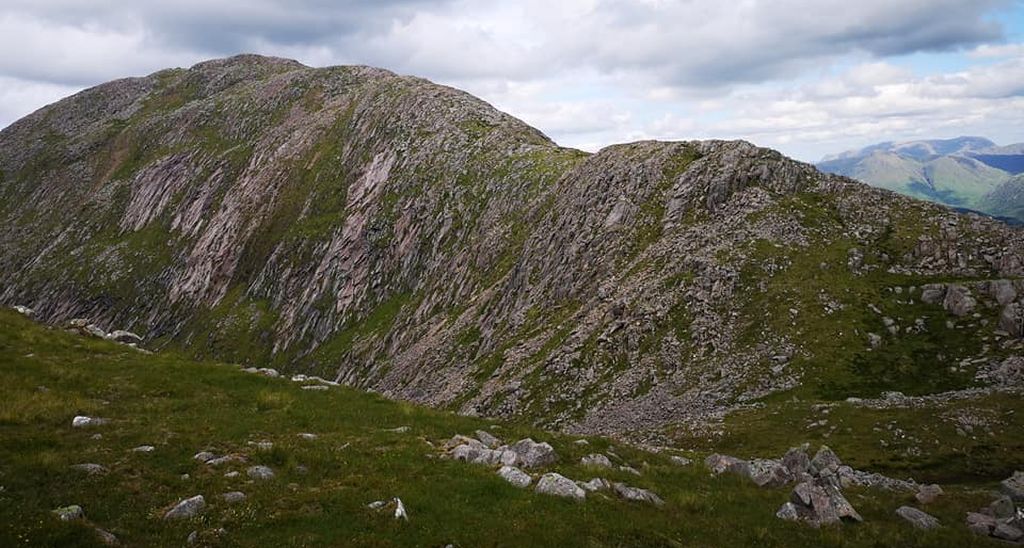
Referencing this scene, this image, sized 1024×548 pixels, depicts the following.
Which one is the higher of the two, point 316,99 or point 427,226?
point 316,99

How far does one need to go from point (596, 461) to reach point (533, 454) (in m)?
2.68

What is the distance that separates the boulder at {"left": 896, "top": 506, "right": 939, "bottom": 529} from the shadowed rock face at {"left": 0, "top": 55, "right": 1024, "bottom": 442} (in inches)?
1144

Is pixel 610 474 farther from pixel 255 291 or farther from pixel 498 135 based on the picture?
pixel 255 291

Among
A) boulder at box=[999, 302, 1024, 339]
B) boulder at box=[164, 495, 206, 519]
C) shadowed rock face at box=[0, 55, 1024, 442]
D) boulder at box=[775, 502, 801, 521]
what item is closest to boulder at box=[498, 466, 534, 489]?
boulder at box=[775, 502, 801, 521]

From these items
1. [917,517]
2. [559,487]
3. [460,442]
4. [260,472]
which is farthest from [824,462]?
[260,472]

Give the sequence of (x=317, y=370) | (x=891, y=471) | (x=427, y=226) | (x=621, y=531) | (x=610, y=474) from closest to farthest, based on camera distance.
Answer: (x=621, y=531) → (x=610, y=474) → (x=891, y=471) → (x=317, y=370) → (x=427, y=226)

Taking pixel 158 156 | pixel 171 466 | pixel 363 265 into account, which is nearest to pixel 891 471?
pixel 171 466

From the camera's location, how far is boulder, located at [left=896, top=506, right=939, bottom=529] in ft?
63.9

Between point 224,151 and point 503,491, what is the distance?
17099cm

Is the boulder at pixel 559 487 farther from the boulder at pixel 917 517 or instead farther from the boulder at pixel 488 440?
the boulder at pixel 917 517

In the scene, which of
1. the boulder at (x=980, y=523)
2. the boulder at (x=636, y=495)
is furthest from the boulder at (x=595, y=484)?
the boulder at (x=980, y=523)

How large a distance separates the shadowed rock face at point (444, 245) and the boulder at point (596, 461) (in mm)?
28359

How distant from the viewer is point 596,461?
78.5 ft

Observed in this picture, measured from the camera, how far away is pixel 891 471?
37219mm
